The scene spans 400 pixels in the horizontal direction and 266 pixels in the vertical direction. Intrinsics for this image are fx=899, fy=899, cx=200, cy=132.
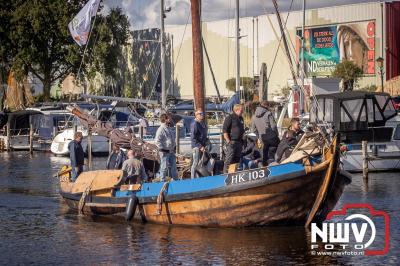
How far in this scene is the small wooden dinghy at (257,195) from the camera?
17.1 m

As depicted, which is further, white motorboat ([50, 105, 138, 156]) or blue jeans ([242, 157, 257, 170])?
white motorboat ([50, 105, 138, 156])

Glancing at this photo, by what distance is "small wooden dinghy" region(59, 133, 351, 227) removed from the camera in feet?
56.1

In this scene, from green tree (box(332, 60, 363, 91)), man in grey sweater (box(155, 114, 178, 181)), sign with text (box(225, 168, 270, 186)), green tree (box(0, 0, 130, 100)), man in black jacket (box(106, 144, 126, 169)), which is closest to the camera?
sign with text (box(225, 168, 270, 186))

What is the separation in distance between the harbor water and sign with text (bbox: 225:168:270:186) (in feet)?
3.44

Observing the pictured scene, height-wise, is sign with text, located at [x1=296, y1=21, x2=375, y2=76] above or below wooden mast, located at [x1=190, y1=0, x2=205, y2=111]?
above

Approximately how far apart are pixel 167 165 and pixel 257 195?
128 inches

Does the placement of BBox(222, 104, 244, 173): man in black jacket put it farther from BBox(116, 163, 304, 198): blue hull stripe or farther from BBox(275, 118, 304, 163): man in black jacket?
BBox(116, 163, 304, 198): blue hull stripe

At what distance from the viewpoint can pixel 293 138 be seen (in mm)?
19812

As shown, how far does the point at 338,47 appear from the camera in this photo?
3095 inches

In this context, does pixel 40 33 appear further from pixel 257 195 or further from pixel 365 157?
pixel 257 195

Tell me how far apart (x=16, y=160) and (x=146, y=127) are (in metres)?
6.80

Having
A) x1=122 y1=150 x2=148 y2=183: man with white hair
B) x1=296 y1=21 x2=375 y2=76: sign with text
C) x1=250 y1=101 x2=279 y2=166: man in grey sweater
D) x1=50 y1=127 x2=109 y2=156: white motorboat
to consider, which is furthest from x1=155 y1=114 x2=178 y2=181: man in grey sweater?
x1=296 y1=21 x2=375 y2=76: sign with text

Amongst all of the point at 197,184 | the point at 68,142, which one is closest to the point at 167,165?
the point at 197,184

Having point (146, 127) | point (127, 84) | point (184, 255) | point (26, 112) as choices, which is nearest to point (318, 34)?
point (127, 84)
